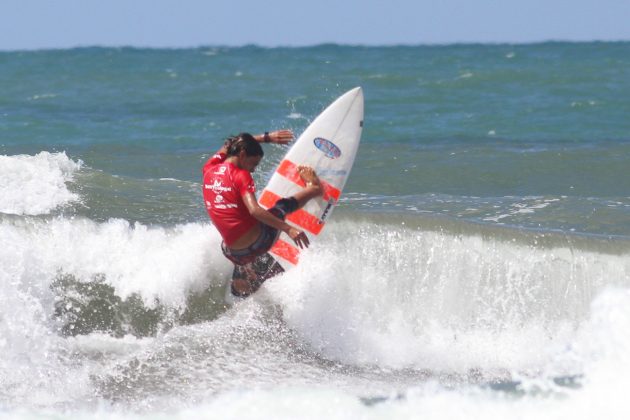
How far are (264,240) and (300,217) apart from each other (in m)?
0.76

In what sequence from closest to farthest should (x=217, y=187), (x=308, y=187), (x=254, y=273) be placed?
1. (x=217, y=187)
2. (x=308, y=187)
3. (x=254, y=273)

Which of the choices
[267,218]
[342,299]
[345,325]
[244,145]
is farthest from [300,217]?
[244,145]

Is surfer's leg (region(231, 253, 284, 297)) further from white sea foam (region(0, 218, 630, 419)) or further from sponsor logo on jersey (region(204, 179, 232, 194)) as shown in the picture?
sponsor logo on jersey (region(204, 179, 232, 194))

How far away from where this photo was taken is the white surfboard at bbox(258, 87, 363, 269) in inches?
332

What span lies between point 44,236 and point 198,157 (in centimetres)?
695

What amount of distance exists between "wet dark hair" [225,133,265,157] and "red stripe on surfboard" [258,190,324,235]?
946 millimetres

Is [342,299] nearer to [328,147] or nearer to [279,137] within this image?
[328,147]

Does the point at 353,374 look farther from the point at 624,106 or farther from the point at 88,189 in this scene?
the point at 624,106

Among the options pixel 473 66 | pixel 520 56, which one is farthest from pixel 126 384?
pixel 520 56

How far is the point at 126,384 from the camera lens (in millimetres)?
7273

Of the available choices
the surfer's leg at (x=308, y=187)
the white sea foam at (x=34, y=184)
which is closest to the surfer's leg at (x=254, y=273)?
the surfer's leg at (x=308, y=187)

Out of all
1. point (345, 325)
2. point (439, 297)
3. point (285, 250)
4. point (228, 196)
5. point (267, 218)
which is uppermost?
point (228, 196)

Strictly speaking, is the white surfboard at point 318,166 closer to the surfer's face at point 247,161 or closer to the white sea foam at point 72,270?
the white sea foam at point 72,270

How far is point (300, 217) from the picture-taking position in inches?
332
